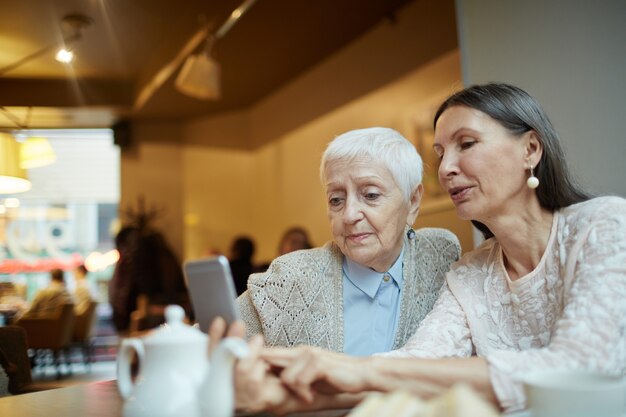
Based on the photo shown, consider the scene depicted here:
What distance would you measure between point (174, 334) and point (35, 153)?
1.66m

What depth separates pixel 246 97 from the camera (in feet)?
28.4

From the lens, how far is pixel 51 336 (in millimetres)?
2184

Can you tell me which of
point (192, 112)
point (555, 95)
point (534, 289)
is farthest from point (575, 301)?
point (192, 112)

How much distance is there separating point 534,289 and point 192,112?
8164 millimetres

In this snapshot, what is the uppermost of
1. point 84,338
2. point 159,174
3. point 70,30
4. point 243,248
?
point 159,174

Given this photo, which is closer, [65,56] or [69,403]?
[69,403]

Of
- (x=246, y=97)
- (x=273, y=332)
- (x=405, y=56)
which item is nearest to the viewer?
(x=273, y=332)

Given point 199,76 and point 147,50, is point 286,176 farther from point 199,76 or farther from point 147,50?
point 147,50

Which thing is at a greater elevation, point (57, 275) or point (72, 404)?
point (57, 275)

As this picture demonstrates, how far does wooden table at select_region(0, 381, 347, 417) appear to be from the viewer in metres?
1.18

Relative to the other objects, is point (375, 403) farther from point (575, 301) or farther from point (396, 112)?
point (396, 112)

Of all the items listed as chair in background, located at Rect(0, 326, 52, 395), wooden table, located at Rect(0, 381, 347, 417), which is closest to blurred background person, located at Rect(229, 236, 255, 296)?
chair in background, located at Rect(0, 326, 52, 395)

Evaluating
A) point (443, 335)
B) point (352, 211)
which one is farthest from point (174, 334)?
point (352, 211)

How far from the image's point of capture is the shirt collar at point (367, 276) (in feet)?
6.24
